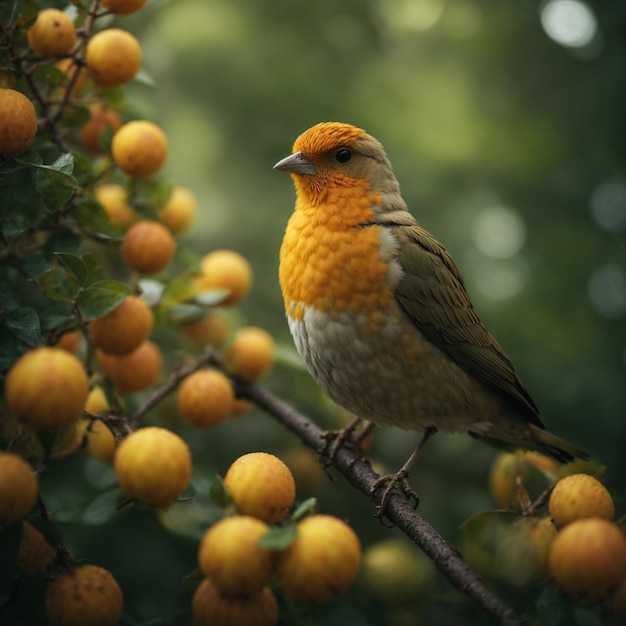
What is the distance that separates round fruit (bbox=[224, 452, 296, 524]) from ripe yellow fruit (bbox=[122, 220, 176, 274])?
3.37 feet

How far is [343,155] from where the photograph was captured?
126 inches

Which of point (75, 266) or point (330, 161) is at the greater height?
point (330, 161)

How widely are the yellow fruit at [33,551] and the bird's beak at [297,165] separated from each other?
6.00 feet

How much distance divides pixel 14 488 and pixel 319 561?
2.38ft

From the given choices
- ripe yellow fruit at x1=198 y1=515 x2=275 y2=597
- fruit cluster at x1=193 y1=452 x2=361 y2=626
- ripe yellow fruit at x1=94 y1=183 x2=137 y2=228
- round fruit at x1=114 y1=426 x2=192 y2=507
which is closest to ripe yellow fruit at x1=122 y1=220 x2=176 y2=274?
ripe yellow fruit at x1=94 y1=183 x2=137 y2=228

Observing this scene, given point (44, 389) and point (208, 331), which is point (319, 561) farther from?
point (208, 331)

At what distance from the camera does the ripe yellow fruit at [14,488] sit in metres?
1.60

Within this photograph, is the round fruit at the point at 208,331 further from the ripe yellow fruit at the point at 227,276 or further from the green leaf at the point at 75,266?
the green leaf at the point at 75,266

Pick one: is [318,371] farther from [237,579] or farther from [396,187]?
[237,579]

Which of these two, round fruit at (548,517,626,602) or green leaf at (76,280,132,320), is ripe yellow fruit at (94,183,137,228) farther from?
round fruit at (548,517,626,602)

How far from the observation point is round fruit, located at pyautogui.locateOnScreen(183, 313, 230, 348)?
3.13m

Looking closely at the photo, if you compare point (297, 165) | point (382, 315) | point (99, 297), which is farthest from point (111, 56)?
point (382, 315)

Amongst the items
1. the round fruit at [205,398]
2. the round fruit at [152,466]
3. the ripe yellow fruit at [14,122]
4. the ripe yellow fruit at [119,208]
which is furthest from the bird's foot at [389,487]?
the ripe yellow fruit at [14,122]

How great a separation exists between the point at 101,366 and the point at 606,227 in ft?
11.0
